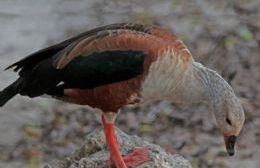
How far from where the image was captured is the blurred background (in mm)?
7312

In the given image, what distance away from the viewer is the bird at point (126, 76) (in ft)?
16.0

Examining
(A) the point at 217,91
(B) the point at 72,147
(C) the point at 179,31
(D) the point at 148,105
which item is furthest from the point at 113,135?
(C) the point at 179,31

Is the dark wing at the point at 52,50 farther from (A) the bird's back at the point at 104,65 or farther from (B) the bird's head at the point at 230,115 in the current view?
(B) the bird's head at the point at 230,115

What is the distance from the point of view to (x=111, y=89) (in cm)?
493

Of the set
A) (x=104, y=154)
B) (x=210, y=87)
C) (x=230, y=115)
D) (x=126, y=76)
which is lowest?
(x=104, y=154)

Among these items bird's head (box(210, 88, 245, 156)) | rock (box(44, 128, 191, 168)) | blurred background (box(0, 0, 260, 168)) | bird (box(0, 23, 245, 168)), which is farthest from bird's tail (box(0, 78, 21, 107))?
blurred background (box(0, 0, 260, 168))

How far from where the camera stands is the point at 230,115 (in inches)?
191

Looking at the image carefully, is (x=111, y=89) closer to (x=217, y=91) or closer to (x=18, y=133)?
(x=217, y=91)

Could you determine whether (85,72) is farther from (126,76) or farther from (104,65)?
(126,76)

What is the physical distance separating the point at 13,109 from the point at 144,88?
3.03 m

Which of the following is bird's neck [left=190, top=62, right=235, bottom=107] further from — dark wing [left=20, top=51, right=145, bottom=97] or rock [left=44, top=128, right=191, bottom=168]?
rock [left=44, top=128, right=191, bottom=168]

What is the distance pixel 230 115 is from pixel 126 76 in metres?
0.64

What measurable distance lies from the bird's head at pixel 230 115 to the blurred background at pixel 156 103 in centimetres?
231

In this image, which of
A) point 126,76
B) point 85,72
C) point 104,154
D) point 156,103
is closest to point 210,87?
point 126,76
